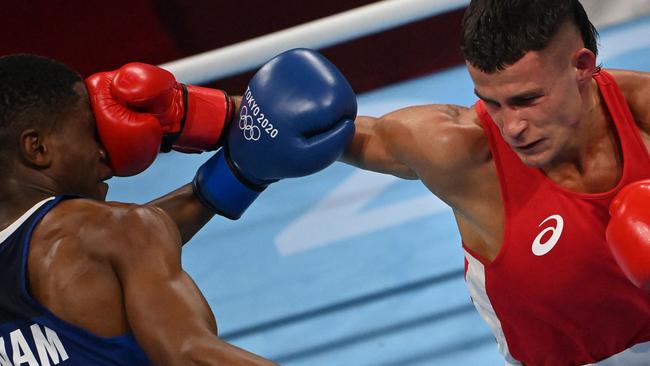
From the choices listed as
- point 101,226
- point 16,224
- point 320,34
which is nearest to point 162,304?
point 101,226

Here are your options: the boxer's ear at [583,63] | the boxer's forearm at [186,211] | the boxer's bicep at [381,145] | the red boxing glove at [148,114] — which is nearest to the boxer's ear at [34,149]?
the red boxing glove at [148,114]

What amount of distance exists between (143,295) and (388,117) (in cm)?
70

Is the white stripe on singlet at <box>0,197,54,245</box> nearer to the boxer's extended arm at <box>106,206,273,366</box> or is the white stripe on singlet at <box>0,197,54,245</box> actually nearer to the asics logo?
the boxer's extended arm at <box>106,206,273,366</box>

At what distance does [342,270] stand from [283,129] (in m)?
1.29

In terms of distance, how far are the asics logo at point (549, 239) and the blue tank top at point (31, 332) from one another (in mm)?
758

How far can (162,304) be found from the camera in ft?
5.03

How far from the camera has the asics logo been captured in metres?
1.86

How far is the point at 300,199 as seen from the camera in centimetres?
383

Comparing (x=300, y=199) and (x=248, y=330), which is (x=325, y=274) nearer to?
(x=248, y=330)

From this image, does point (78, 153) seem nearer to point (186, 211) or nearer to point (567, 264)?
point (186, 211)

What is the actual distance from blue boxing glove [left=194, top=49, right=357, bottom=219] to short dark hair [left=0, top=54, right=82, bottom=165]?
1.50ft

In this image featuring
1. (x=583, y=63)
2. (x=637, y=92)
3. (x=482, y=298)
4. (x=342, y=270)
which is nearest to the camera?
(x=583, y=63)

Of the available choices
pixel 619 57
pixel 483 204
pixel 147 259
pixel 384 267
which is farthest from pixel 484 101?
pixel 619 57

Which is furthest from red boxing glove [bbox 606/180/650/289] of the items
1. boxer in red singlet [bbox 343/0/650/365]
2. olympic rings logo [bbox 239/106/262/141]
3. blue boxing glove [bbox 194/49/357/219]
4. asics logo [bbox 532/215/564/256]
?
olympic rings logo [bbox 239/106/262/141]
